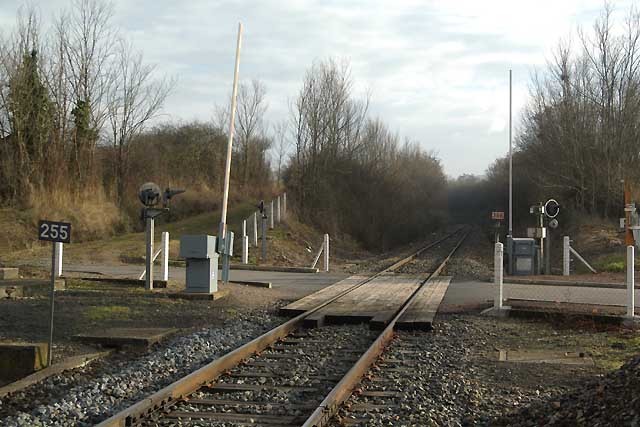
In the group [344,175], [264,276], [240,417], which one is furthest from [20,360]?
[344,175]

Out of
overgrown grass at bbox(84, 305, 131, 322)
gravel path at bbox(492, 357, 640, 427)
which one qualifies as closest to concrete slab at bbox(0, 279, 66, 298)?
overgrown grass at bbox(84, 305, 131, 322)

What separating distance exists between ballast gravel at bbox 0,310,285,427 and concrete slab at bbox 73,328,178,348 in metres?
0.18

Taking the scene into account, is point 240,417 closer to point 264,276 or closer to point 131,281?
point 131,281

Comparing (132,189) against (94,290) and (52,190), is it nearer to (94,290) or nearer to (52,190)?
(52,190)

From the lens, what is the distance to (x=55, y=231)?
9.09 m

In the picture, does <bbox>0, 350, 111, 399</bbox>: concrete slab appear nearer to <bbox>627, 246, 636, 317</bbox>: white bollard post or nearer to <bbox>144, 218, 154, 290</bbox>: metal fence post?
<bbox>144, 218, 154, 290</bbox>: metal fence post

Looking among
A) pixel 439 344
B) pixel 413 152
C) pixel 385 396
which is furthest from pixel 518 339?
pixel 413 152

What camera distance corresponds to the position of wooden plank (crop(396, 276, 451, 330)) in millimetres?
12633

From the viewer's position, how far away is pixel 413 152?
84500mm

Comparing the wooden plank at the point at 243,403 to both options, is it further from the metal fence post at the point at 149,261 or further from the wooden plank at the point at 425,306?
the metal fence post at the point at 149,261

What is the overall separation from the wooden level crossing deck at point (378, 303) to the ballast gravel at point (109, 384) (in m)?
2.66

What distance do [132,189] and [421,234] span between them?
32346 millimetres

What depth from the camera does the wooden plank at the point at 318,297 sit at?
14.3 m

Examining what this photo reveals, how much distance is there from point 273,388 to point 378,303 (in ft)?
27.2
